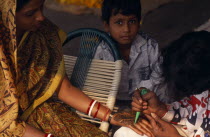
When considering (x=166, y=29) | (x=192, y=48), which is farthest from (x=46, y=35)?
(x=166, y=29)

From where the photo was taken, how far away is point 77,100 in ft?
7.30

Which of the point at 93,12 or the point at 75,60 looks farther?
the point at 93,12

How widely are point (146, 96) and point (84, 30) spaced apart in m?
0.81

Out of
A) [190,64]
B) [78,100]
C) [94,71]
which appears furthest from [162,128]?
[94,71]

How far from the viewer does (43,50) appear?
2.06m

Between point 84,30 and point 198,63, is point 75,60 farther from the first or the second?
point 198,63

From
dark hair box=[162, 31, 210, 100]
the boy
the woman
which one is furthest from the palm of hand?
the boy

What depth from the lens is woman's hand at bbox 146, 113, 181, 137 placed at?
1.97 metres

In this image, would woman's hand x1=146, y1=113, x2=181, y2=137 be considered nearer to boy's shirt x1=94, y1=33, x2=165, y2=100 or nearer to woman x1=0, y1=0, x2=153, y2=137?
woman x1=0, y1=0, x2=153, y2=137

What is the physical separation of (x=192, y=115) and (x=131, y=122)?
0.39 metres

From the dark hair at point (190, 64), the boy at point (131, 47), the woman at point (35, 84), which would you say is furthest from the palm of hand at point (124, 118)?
the boy at point (131, 47)

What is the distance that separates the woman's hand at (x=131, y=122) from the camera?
1.99 meters

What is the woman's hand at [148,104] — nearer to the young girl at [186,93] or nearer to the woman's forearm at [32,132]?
the young girl at [186,93]

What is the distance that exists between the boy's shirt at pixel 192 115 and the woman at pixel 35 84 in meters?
0.28
